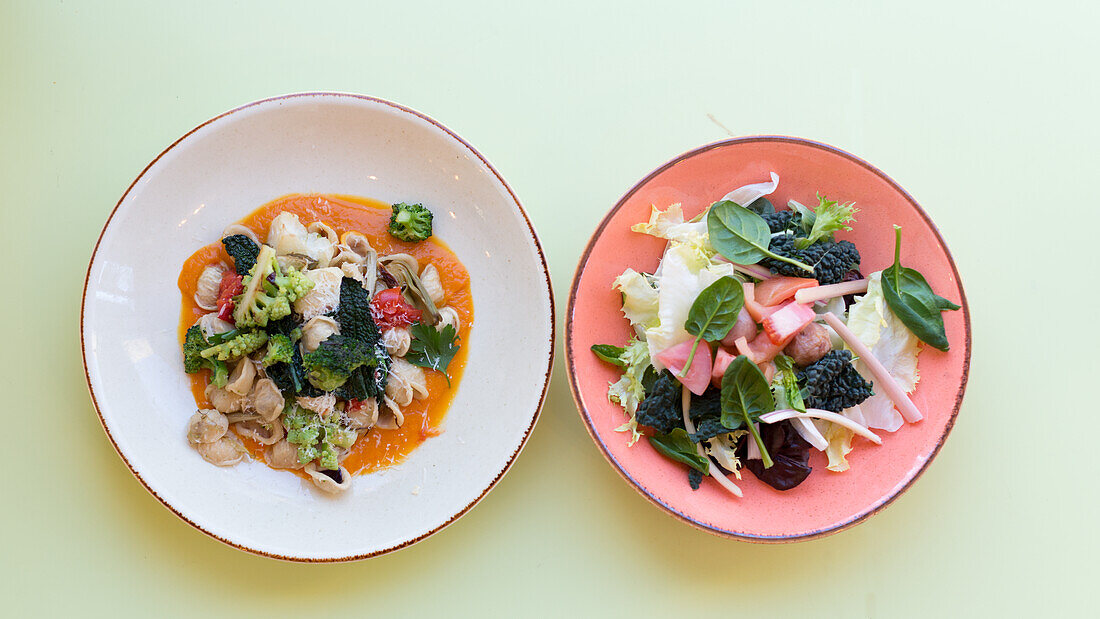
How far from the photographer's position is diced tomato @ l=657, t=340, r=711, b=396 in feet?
8.39

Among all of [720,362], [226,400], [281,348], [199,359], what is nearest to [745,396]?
[720,362]

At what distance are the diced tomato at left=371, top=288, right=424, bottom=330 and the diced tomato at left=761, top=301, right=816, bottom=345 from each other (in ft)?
4.54

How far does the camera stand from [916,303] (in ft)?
8.66

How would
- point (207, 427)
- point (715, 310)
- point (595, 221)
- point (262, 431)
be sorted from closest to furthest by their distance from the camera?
1. point (715, 310)
2. point (207, 427)
3. point (262, 431)
4. point (595, 221)

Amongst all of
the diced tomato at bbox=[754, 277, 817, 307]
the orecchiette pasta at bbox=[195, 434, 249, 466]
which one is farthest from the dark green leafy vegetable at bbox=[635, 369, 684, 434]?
the orecchiette pasta at bbox=[195, 434, 249, 466]

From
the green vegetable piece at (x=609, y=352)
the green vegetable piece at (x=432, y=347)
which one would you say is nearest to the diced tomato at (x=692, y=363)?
the green vegetable piece at (x=609, y=352)

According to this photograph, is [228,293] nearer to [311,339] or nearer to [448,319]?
[311,339]

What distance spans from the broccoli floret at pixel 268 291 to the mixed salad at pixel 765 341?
1150 millimetres

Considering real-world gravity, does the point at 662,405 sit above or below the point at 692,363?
below

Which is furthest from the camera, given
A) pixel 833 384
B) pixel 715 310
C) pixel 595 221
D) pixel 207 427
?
pixel 595 221

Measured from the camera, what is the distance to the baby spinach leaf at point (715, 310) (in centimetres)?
250

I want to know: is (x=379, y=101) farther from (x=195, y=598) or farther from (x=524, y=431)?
(x=195, y=598)

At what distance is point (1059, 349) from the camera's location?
3133mm

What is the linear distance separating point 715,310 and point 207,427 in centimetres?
198
